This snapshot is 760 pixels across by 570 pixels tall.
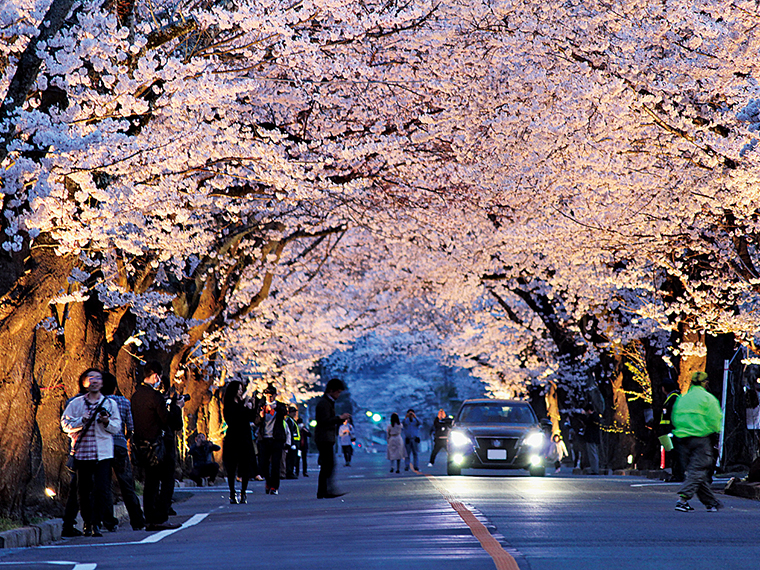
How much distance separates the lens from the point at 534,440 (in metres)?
25.5

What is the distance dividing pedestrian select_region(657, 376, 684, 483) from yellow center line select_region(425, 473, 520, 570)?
137 inches

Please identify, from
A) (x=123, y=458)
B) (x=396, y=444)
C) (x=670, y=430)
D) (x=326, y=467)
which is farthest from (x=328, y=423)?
(x=396, y=444)

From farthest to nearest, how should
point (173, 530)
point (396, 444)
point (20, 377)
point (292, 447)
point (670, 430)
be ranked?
1. point (292, 447)
2. point (396, 444)
3. point (670, 430)
4. point (20, 377)
5. point (173, 530)

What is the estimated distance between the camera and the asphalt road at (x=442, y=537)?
8898 mm

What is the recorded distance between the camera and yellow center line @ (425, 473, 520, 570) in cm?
842

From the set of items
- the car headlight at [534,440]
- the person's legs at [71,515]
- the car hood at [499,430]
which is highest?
the car hood at [499,430]

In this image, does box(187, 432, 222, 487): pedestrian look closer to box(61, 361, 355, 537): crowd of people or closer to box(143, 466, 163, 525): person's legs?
box(61, 361, 355, 537): crowd of people

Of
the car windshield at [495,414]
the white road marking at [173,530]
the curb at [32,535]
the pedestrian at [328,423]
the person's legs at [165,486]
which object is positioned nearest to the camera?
the curb at [32,535]

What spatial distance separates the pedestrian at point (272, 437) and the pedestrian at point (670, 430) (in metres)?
7.16

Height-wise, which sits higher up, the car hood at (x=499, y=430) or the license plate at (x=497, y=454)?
the car hood at (x=499, y=430)

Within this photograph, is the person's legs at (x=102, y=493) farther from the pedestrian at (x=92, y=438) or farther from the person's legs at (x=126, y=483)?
the person's legs at (x=126, y=483)

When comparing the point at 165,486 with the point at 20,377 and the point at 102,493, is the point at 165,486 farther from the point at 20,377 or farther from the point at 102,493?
the point at 20,377

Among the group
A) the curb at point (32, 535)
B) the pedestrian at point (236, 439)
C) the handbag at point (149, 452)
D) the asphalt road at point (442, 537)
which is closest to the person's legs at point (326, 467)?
the asphalt road at point (442, 537)

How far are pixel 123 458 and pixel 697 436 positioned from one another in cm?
733
